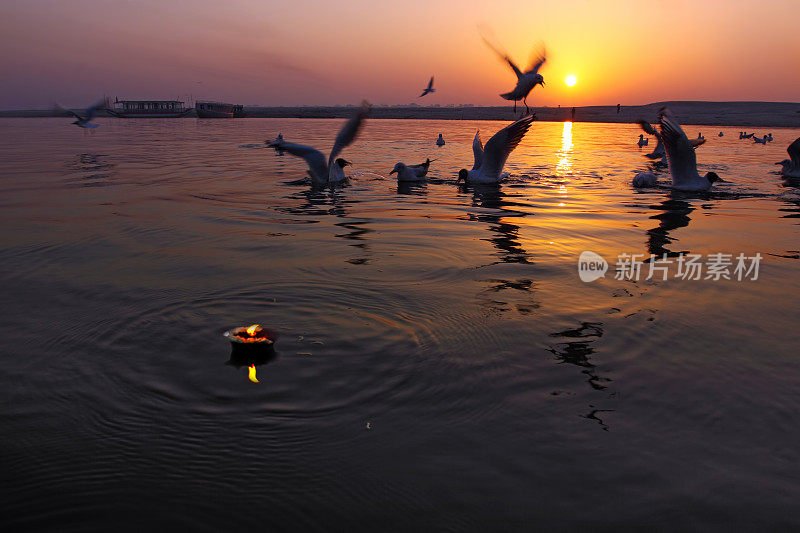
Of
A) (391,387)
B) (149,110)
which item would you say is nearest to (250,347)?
(391,387)

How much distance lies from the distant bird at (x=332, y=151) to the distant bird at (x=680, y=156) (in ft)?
23.6

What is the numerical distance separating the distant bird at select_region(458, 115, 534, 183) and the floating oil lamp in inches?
440

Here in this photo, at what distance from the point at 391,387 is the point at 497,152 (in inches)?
478

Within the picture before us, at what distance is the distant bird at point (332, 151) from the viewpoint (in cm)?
1391

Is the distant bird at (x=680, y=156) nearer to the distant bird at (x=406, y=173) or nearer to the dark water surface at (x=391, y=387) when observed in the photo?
the dark water surface at (x=391, y=387)

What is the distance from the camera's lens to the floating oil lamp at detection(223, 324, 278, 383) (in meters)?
4.00

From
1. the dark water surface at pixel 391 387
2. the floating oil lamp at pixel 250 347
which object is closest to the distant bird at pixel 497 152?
the dark water surface at pixel 391 387

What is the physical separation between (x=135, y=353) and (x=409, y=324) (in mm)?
2235

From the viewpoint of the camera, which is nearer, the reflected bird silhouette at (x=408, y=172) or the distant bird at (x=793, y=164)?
the reflected bird silhouette at (x=408, y=172)

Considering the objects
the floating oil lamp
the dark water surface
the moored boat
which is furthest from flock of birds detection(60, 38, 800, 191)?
the moored boat

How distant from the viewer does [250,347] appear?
4.02m

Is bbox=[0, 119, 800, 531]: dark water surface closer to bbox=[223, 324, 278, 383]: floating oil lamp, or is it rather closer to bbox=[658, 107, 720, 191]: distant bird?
bbox=[223, 324, 278, 383]: floating oil lamp

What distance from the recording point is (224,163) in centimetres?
2094

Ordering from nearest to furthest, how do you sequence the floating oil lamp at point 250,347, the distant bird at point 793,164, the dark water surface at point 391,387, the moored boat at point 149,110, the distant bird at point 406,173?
the dark water surface at point 391,387, the floating oil lamp at point 250,347, the distant bird at point 406,173, the distant bird at point 793,164, the moored boat at point 149,110
